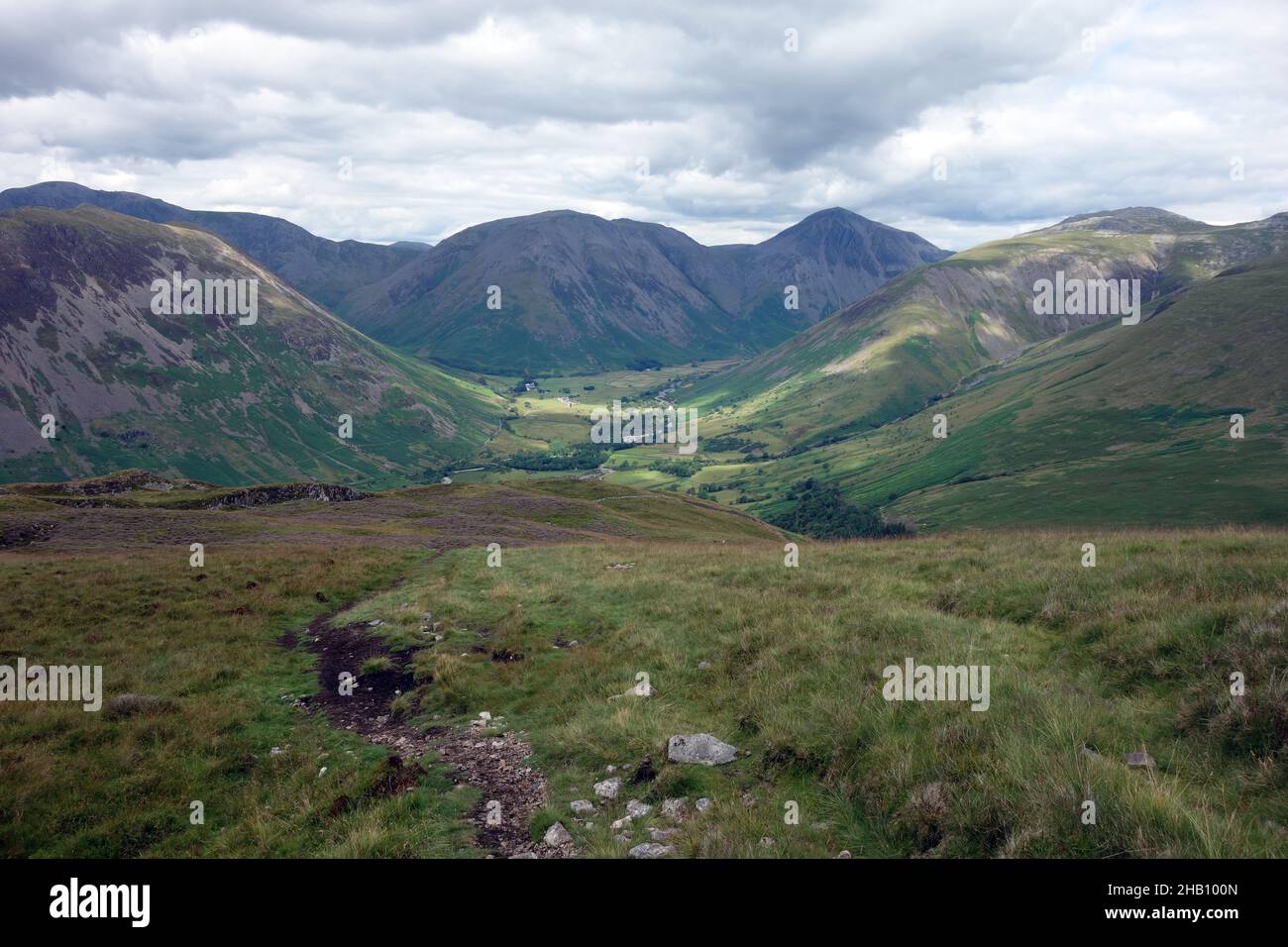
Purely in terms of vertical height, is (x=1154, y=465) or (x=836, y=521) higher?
(x=1154, y=465)

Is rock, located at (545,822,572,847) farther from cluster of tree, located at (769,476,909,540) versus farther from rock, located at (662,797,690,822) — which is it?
cluster of tree, located at (769,476,909,540)

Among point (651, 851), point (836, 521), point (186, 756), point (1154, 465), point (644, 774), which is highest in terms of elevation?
point (1154, 465)

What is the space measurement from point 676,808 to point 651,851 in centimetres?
127

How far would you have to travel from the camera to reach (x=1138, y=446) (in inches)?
6801

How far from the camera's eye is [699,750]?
11.5 meters

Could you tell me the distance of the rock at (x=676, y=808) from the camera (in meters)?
9.59

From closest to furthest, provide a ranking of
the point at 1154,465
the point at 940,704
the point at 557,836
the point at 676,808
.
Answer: the point at 557,836 < the point at 676,808 < the point at 940,704 < the point at 1154,465

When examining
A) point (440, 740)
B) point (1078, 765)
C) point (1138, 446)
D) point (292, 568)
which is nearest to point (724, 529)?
point (292, 568)

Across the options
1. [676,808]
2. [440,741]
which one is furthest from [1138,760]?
[440,741]

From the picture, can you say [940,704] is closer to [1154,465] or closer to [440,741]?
[440,741]

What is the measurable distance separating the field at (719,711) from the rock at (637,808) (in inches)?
5.5

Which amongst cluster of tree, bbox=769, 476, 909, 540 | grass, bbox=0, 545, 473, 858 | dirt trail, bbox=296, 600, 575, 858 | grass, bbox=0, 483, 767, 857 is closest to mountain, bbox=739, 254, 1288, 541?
cluster of tree, bbox=769, 476, 909, 540
